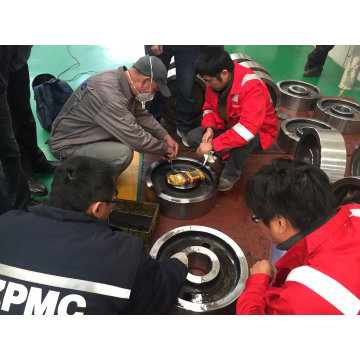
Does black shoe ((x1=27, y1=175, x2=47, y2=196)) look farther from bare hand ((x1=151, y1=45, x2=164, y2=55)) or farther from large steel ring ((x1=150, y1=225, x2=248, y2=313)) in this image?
bare hand ((x1=151, y1=45, x2=164, y2=55))

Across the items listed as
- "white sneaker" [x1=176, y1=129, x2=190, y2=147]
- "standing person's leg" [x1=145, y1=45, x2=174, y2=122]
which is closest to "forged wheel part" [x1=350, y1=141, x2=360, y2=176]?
"white sneaker" [x1=176, y1=129, x2=190, y2=147]

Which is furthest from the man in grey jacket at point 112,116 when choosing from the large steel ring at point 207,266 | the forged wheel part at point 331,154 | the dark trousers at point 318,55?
the dark trousers at point 318,55

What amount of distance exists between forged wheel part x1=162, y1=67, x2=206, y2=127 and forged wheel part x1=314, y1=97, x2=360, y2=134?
1624mm

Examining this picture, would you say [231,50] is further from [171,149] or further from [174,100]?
[171,149]

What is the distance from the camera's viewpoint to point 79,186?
1389mm

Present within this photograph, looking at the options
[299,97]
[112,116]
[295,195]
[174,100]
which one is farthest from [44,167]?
[299,97]

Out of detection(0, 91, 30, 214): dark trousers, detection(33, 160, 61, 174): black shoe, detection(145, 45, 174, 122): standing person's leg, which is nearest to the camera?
detection(0, 91, 30, 214): dark trousers

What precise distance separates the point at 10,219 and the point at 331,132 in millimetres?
2498

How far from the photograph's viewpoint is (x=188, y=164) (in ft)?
9.93

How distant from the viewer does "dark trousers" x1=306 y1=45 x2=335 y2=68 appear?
16.0ft

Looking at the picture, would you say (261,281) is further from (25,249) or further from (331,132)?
(331,132)

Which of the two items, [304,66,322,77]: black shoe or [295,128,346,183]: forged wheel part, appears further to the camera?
[304,66,322,77]: black shoe

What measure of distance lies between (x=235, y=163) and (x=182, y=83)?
3.66ft

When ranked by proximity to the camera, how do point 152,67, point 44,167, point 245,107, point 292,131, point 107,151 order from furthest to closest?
point 292,131, point 44,167, point 107,151, point 245,107, point 152,67
